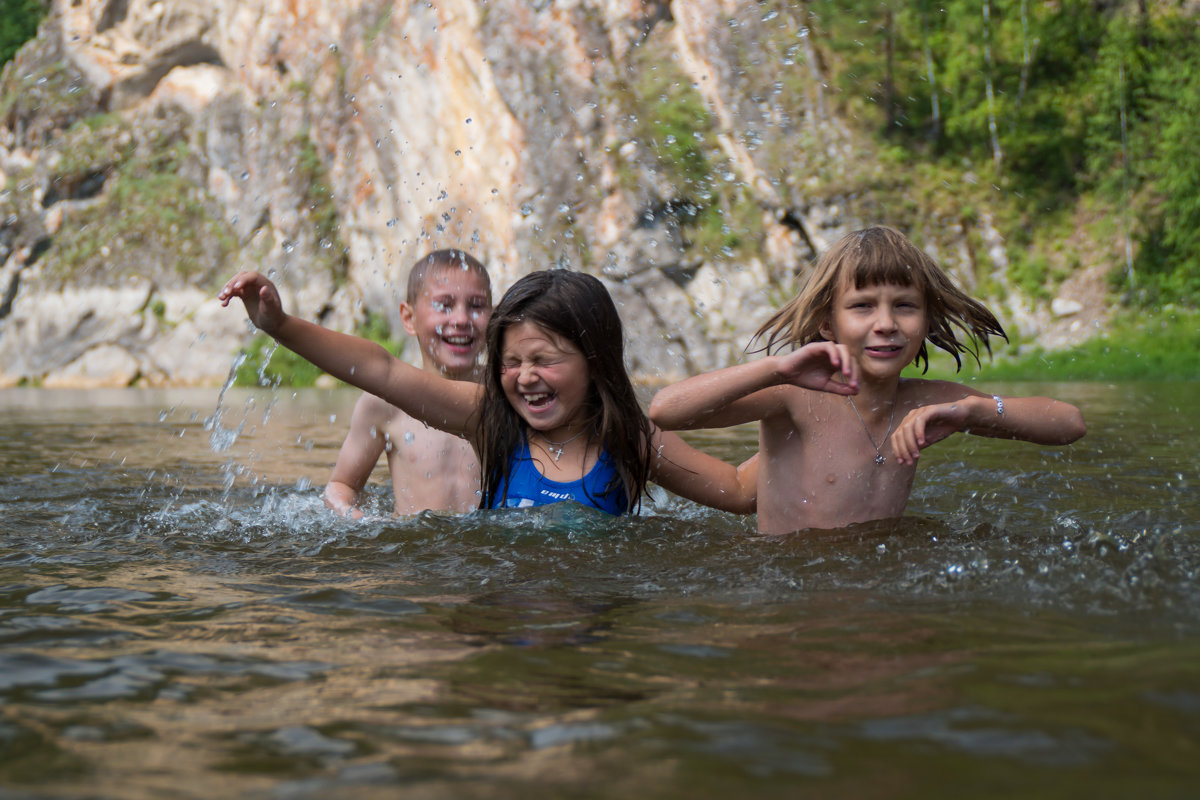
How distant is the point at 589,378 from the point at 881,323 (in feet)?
3.03

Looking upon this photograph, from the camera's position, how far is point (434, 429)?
13.9 feet

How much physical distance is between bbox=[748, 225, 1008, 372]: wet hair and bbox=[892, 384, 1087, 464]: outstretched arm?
0.21 meters

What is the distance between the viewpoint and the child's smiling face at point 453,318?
4305mm

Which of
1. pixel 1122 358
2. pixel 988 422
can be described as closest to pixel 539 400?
pixel 988 422

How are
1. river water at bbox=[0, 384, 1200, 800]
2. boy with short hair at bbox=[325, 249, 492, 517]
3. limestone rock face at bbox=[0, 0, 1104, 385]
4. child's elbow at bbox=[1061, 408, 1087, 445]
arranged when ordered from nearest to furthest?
river water at bbox=[0, 384, 1200, 800] → child's elbow at bbox=[1061, 408, 1087, 445] → boy with short hair at bbox=[325, 249, 492, 517] → limestone rock face at bbox=[0, 0, 1104, 385]

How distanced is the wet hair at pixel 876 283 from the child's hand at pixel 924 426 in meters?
0.38

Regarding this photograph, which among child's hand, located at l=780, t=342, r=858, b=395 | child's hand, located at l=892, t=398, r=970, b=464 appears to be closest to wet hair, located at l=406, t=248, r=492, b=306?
child's hand, located at l=780, t=342, r=858, b=395

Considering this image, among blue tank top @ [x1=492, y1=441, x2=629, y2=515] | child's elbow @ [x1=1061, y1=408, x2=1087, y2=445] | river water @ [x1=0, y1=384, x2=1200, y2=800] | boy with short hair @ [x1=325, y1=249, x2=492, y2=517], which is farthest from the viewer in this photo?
boy with short hair @ [x1=325, y1=249, x2=492, y2=517]

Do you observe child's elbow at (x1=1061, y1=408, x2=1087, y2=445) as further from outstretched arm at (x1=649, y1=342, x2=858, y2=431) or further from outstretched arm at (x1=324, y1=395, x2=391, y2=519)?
outstretched arm at (x1=324, y1=395, x2=391, y2=519)

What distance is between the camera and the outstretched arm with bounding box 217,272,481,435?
296cm

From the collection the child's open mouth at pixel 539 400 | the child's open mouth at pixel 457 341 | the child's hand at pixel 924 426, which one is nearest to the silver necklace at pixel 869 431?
the child's hand at pixel 924 426

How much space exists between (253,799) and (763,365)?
1.89m

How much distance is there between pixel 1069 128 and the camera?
2220 centimetres

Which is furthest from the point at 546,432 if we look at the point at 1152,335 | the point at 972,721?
the point at 1152,335
